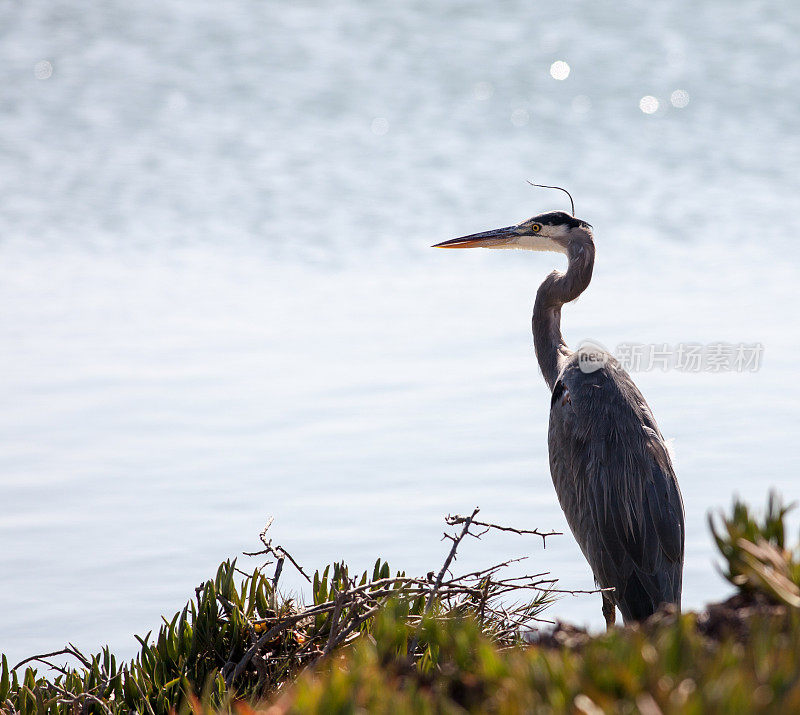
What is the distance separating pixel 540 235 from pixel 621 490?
195 centimetres

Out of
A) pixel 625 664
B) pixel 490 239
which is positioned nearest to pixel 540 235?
pixel 490 239

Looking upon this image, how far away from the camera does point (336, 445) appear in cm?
763

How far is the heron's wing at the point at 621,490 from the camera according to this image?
14.9 ft

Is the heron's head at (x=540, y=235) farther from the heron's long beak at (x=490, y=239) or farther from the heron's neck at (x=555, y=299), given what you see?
the heron's neck at (x=555, y=299)

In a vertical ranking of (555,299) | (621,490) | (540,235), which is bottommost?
(621,490)

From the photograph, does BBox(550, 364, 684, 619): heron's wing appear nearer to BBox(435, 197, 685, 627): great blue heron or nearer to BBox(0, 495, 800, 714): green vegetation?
BBox(435, 197, 685, 627): great blue heron

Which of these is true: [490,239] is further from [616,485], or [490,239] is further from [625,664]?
[625,664]

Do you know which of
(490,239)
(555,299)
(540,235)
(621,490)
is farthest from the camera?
(490,239)

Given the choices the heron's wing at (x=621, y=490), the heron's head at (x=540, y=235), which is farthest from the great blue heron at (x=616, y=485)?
the heron's head at (x=540, y=235)

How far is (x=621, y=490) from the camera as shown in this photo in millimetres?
4621

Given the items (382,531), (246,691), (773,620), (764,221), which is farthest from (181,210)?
(773,620)

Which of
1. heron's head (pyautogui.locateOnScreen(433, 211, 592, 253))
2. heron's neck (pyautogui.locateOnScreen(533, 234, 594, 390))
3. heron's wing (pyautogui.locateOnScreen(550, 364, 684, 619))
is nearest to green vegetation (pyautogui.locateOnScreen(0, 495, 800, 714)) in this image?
heron's wing (pyautogui.locateOnScreen(550, 364, 684, 619))

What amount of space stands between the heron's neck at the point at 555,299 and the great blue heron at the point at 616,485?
0.53 meters

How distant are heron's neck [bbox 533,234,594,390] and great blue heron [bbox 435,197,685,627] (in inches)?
21.0
